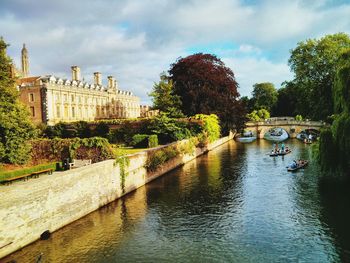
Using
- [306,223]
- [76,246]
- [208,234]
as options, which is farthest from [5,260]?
[306,223]

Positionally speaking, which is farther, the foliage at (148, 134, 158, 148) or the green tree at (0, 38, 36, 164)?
the foliage at (148, 134, 158, 148)

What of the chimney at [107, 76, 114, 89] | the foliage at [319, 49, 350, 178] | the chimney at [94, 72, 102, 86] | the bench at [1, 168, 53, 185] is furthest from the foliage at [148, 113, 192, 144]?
the chimney at [107, 76, 114, 89]

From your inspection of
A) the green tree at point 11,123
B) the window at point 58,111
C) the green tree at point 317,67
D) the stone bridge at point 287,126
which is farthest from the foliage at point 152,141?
the stone bridge at point 287,126

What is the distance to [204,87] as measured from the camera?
155 feet

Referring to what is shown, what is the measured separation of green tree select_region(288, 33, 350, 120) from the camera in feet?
139

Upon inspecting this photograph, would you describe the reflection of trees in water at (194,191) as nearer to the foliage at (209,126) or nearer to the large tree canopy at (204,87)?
the foliage at (209,126)

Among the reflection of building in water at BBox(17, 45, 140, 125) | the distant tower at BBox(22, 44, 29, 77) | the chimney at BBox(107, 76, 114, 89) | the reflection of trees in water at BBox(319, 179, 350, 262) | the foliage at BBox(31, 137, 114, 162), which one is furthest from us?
the chimney at BBox(107, 76, 114, 89)

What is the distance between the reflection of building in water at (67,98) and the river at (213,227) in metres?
36.3

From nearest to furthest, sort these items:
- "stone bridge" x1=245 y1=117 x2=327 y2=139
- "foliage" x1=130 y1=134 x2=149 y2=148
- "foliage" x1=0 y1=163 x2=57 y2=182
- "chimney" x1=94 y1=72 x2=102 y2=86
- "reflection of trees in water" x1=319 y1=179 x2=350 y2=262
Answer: "reflection of trees in water" x1=319 y1=179 x2=350 y2=262 → "foliage" x1=0 y1=163 x2=57 y2=182 → "foliage" x1=130 y1=134 x2=149 y2=148 → "stone bridge" x1=245 y1=117 x2=327 y2=139 → "chimney" x1=94 y1=72 x2=102 y2=86

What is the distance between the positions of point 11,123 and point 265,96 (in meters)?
85.6

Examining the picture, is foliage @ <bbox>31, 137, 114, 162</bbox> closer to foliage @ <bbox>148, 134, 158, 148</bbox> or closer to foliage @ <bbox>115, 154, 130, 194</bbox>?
foliage @ <bbox>115, 154, 130, 194</bbox>

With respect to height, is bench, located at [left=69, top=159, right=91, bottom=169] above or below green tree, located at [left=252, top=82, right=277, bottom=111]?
below

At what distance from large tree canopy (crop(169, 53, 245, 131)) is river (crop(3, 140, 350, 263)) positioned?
25.1 meters

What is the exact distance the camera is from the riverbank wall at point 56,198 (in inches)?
483
